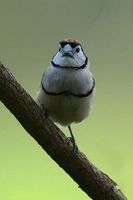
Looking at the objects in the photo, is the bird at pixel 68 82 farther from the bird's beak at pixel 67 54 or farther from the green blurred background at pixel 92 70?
the green blurred background at pixel 92 70

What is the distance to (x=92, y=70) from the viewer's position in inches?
76.0

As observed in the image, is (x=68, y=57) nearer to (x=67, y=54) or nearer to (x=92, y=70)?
(x=67, y=54)

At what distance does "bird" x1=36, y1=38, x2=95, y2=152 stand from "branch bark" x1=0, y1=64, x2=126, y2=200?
34mm

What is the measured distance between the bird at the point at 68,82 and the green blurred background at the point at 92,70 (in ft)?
1.92

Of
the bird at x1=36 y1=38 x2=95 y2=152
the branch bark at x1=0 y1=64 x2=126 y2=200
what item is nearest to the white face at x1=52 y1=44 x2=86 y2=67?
the bird at x1=36 y1=38 x2=95 y2=152

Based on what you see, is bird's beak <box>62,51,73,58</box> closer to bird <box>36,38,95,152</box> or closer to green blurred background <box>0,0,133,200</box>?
bird <box>36,38,95,152</box>

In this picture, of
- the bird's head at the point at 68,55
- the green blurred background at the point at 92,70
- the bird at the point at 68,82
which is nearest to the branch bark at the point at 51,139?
the bird at the point at 68,82

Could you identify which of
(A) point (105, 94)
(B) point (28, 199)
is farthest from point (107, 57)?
(B) point (28, 199)

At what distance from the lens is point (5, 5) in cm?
193

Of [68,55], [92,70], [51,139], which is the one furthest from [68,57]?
[92,70]

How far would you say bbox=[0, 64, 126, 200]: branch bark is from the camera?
1.14m

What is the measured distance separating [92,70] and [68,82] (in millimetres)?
678

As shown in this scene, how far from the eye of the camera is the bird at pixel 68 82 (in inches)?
49.8

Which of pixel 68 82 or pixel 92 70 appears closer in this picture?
pixel 68 82
